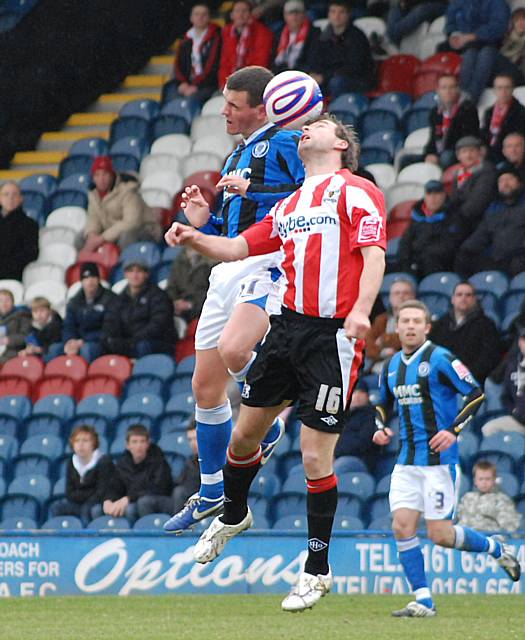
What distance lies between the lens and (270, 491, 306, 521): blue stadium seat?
13.2 meters

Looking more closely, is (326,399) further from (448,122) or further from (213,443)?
(448,122)

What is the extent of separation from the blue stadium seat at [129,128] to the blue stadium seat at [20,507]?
5770 mm

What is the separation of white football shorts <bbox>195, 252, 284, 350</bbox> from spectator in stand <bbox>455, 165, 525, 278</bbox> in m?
6.65

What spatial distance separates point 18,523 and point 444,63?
704cm

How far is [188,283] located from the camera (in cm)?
1546

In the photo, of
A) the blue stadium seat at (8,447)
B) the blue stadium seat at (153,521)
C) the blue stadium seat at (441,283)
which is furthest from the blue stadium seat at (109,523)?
the blue stadium seat at (441,283)

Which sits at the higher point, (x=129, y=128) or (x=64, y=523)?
(x=129, y=128)

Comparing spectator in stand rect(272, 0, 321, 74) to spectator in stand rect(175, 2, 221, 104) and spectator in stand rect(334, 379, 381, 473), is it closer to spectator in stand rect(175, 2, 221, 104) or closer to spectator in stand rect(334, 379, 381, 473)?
spectator in stand rect(175, 2, 221, 104)

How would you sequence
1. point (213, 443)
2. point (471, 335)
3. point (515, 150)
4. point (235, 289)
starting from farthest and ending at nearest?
1. point (515, 150)
2. point (471, 335)
3. point (213, 443)
4. point (235, 289)

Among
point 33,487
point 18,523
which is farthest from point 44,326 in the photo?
point 18,523

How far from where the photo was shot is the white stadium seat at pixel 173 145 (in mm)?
17797

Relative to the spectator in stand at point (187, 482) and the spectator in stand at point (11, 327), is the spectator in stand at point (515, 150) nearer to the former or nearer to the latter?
the spectator in stand at point (187, 482)

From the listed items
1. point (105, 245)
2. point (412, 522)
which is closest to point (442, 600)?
point (412, 522)

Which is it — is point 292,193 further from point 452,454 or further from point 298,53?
point 298,53
